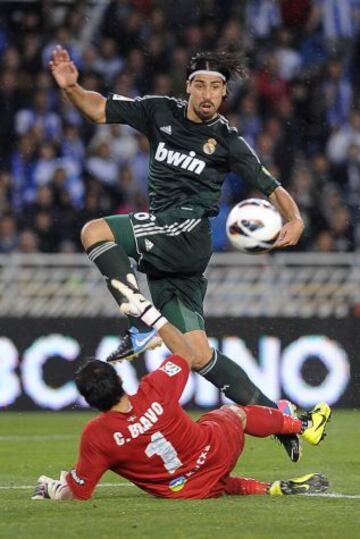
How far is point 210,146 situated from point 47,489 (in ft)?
7.69

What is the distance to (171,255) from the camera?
8.53m

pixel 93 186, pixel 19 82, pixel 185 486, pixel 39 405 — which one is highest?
pixel 19 82

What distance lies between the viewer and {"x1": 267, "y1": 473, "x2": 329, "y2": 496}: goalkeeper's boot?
25.8 ft

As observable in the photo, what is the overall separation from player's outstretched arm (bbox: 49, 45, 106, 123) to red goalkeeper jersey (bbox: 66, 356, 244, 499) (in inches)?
69.0

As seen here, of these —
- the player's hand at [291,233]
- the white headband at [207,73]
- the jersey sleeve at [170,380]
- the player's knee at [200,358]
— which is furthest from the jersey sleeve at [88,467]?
the white headband at [207,73]

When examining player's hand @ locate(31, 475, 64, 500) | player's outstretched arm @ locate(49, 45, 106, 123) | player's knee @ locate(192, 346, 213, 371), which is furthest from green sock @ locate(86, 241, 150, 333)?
player's hand @ locate(31, 475, 64, 500)

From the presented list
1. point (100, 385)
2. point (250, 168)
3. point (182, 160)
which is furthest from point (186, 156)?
point (100, 385)

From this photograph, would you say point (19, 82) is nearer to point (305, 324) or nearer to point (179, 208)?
point (305, 324)

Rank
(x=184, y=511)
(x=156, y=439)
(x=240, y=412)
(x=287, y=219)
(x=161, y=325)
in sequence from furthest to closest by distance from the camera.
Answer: (x=287, y=219)
(x=240, y=412)
(x=161, y=325)
(x=156, y=439)
(x=184, y=511)

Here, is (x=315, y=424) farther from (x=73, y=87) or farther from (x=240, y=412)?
(x=73, y=87)

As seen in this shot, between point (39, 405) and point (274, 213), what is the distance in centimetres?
609

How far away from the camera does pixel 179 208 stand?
8586 millimetres

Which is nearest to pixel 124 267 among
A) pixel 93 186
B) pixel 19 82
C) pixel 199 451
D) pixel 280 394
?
pixel 199 451

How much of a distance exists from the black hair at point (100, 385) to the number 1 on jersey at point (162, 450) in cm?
29
